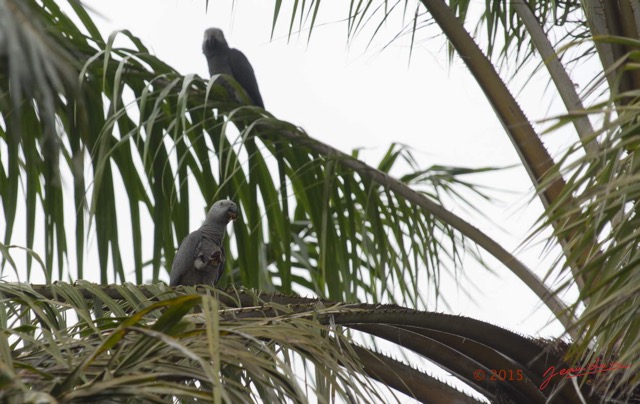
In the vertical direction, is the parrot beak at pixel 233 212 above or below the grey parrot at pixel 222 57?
below

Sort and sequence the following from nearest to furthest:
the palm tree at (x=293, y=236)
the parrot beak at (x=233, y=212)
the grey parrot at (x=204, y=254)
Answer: the palm tree at (x=293, y=236)
the parrot beak at (x=233, y=212)
the grey parrot at (x=204, y=254)

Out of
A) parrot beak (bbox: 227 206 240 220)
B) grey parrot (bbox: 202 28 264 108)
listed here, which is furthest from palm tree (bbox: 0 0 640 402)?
grey parrot (bbox: 202 28 264 108)

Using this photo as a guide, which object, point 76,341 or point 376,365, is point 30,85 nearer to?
point 76,341

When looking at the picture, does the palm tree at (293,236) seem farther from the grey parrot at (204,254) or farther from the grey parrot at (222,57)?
the grey parrot at (222,57)

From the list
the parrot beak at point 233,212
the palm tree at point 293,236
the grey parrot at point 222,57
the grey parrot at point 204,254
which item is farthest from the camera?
the grey parrot at point 222,57

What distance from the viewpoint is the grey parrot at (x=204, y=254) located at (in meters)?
3.62

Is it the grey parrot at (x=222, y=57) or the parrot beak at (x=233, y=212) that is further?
the grey parrot at (x=222, y=57)

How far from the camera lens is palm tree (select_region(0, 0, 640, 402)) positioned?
4.94 ft

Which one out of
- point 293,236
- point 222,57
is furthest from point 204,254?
point 222,57

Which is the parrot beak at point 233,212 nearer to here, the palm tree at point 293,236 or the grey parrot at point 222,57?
the palm tree at point 293,236

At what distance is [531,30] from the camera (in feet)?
10.3

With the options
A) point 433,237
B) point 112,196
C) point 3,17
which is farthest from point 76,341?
point 433,237

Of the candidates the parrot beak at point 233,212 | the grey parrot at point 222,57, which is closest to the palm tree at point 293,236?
the parrot beak at point 233,212

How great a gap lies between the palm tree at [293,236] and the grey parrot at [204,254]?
16 centimetres
